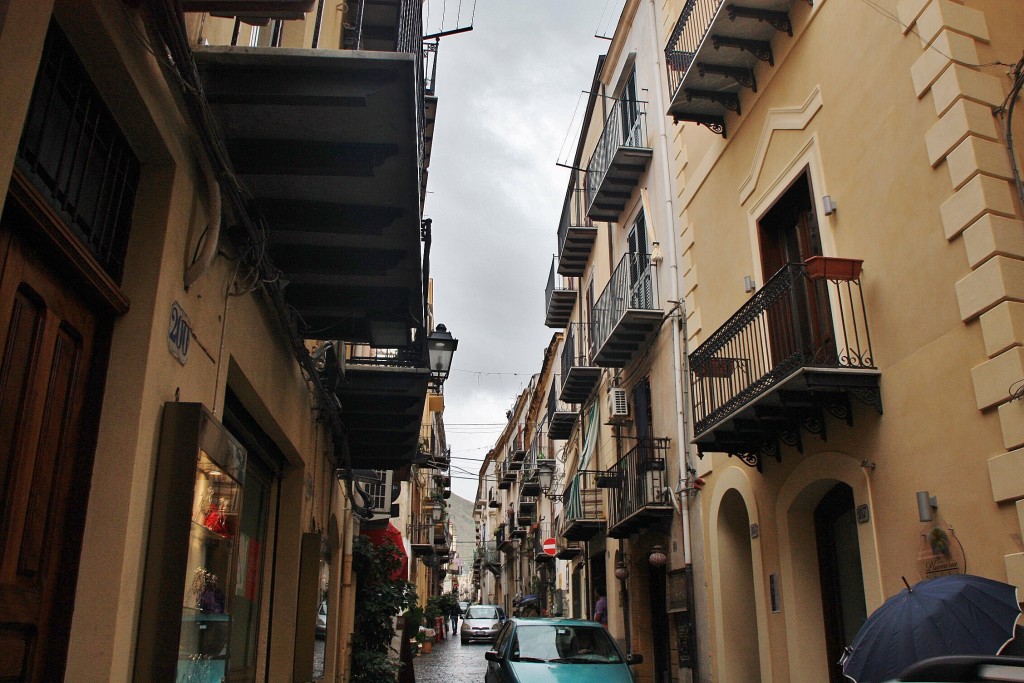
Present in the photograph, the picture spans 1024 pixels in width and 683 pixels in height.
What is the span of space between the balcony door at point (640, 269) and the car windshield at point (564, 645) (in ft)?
20.7

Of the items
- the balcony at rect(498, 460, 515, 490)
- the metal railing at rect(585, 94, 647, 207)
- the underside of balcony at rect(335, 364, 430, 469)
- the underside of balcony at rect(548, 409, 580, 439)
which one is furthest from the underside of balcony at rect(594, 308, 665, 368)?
the balcony at rect(498, 460, 515, 490)

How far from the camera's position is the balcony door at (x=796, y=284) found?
786cm

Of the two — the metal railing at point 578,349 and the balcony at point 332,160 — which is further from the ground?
the metal railing at point 578,349

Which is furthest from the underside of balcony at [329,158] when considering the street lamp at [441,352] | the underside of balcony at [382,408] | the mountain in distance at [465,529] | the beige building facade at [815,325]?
the mountain in distance at [465,529]

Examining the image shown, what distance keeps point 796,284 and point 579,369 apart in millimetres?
11492

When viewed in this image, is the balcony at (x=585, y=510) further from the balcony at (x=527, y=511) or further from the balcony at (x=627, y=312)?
the balcony at (x=527, y=511)

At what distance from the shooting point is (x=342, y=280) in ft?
23.3

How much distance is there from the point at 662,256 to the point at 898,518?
7694mm

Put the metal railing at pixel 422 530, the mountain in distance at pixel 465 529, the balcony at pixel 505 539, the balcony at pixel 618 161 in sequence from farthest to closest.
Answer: the mountain in distance at pixel 465 529 → the balcony at pixel 505 539 → the metal railing at pixel 422 530 → the balcony at pixel 618 161

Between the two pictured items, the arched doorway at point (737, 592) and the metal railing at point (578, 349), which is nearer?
the arched doorway at point (737, 592)

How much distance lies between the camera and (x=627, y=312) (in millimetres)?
13930

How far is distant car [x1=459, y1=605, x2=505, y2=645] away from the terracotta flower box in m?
27.5

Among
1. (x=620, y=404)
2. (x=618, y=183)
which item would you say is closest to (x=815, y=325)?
(x=620, y=404)

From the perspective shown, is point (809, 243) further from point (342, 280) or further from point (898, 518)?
point (342, 280)
